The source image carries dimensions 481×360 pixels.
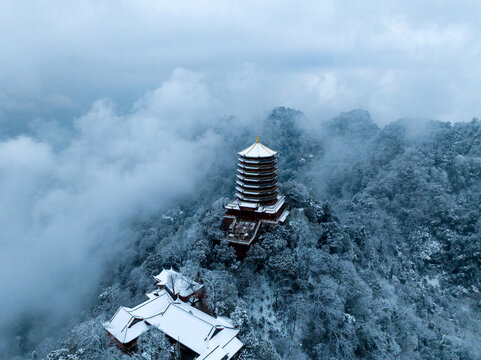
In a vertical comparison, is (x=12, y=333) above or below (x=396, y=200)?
below

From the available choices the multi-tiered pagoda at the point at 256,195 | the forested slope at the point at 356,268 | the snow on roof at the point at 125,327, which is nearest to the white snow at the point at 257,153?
the multi-tiered pagoda at the point at 256,195

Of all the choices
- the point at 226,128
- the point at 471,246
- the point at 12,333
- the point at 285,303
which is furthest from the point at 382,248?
the point at 226,128

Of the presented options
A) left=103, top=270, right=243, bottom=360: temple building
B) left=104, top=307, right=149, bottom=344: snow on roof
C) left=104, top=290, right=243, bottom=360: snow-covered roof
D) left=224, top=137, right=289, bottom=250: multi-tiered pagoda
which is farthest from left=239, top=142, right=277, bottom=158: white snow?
left=104, top=307, right=149, bottom=344: snow on roof

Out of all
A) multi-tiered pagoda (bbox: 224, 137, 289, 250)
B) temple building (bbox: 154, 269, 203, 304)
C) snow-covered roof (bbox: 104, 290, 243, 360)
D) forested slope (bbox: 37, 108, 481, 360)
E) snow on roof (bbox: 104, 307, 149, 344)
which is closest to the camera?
snow-covered roof (bbox: 104, 290, 243, 360)

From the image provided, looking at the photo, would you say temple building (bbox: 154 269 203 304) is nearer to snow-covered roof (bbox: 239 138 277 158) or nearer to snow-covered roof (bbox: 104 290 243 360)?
snow-covered roof (bbox: 104 290 243 360)

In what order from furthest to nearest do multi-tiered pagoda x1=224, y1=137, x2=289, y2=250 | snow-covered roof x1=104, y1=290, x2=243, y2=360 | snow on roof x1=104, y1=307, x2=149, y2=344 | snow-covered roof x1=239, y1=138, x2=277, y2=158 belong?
1. snow-covered roof x1=239, y1=138, x2=277, y2=158
2. multi-tiered pagoda x1=224, y1=137, x2=289, y2=250
3. snow on roof x1=104, y1=307, x2=149, y2=344
4. snow-covered roof x1=104, y1=290, x2=243, y2=360

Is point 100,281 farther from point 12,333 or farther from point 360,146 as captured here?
point 360,146

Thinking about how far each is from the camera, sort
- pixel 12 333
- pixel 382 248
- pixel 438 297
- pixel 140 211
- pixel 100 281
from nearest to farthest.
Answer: pixel 438 297, pixel 382 248, pixel 12 333, pixel 100 281, pixel 140 211

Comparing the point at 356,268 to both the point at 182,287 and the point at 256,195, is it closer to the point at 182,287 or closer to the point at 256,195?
the point at 256,195
